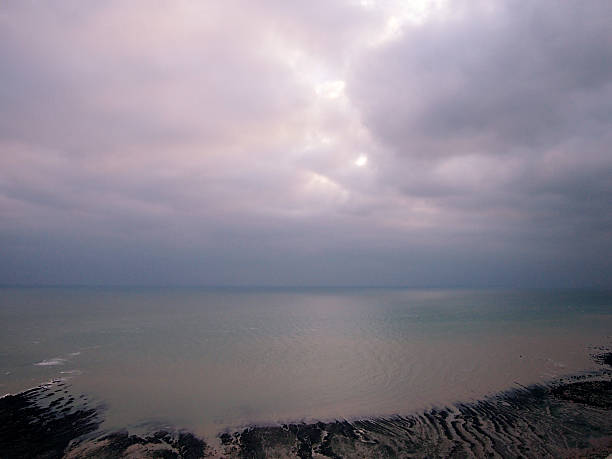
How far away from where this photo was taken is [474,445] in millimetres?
20125

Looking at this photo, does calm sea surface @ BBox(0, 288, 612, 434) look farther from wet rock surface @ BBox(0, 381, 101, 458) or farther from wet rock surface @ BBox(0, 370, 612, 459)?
wet rock surface @ BBox(0, 370, 612, 459)

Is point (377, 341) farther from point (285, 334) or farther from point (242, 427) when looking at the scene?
point (242, 427)

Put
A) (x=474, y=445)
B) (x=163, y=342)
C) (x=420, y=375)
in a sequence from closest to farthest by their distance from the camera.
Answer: (x=474, y=445), (x=420, y=375), (x=163, y=342)

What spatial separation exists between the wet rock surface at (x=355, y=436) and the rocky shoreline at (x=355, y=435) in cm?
6

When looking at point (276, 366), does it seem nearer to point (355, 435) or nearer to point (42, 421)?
point (355, 435)

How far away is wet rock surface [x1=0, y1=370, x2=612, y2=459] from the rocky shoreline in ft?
0.18

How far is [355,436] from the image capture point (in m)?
21.5

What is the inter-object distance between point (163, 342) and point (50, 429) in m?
32.6

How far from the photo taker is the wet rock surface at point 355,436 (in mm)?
19359

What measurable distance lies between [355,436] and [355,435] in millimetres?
162

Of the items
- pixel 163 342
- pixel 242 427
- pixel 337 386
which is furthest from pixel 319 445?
pixel 163 342

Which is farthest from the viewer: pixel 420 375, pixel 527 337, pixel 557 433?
pixel 527 337

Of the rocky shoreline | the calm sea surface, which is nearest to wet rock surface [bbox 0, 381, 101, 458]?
the rocky shoreline

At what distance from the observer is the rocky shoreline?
19.4m
